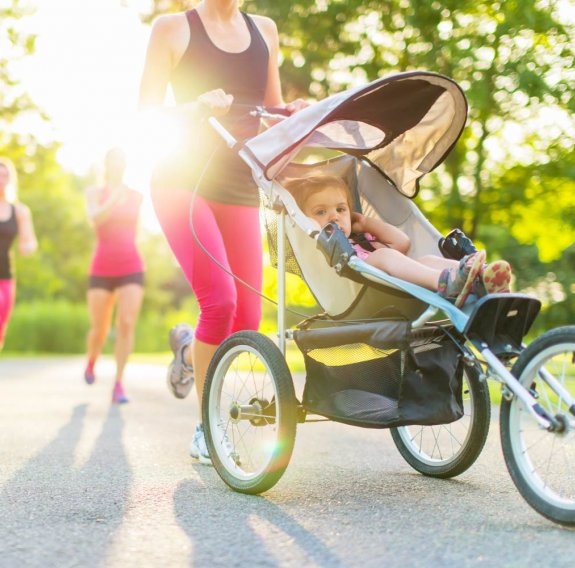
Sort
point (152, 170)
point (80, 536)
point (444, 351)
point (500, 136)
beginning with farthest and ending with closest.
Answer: point (500, 136), point (152, 170), point (444, 351), point (80, 536)

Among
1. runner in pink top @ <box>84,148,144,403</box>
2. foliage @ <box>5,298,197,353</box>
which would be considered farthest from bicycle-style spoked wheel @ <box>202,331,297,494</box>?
foliage @ <box>5,298,197,353</box>

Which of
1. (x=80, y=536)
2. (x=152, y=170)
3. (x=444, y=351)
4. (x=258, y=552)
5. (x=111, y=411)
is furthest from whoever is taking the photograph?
(x=111, y=411)

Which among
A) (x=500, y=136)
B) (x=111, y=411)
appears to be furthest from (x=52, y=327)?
(x=111, y=411)

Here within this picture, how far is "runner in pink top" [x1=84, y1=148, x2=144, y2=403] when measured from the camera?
8148 mm

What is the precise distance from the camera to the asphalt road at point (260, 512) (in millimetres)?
2912

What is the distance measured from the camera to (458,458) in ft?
13.5

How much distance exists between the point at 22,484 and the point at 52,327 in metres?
23.4

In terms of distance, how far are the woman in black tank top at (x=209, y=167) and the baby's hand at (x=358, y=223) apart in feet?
2.07

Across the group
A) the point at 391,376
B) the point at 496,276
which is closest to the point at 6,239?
the point at 391,376

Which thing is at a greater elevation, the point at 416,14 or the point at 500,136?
the point at 416,14

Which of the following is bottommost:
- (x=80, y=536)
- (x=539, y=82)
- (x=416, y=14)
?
(x=80, y=536)

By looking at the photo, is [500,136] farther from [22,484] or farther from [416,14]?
[22,484]

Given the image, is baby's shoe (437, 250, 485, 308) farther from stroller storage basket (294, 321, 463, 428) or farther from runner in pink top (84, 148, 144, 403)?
runner in pink top (84, 148, 144, 403)

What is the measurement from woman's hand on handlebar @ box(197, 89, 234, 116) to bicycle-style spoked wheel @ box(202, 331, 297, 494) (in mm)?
1017
